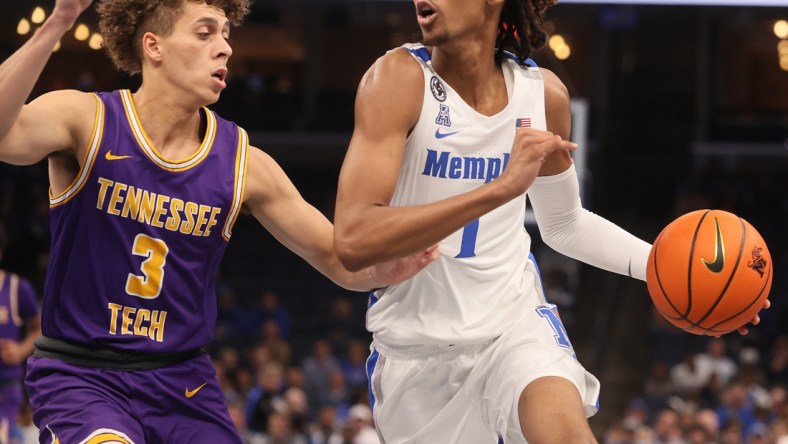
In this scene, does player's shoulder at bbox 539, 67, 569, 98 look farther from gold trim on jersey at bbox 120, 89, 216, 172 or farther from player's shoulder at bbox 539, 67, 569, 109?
gold trim on jersey at bbox 120, 89, 216, 172

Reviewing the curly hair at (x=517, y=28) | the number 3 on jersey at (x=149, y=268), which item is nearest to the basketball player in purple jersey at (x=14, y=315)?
the number 3 on jersey at (x=149, y=268)

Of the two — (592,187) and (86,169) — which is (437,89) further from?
(592,187)

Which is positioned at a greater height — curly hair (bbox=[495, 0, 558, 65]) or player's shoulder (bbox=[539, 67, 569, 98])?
curly hair (bbox=[495, 0, 558, 65])

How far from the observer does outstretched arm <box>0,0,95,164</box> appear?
11.3ft

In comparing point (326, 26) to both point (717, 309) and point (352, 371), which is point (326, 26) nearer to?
point (352, 371)

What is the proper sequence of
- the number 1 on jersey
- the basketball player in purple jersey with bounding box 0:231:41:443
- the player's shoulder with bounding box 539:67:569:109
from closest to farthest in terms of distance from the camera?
the number 1 on jersey, the player's shoulder with bounding box 539:67:569:109, the basketball player in purple jersey with bounding box 0:231:41:443

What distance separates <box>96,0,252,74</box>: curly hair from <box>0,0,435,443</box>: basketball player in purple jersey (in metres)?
0.15

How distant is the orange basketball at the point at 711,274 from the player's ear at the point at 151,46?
1.91m

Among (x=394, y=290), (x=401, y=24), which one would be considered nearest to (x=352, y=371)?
(x=401, y=24)

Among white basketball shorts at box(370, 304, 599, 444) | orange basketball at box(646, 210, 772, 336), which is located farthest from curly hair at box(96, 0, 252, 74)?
orange basketball at box(646, 210, 772, 336)

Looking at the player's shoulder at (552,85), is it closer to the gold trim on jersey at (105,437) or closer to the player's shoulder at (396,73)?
the player's shoulder at (396,73)

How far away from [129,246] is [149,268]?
0.10m

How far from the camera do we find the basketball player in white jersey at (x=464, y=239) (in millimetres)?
Result: 3727

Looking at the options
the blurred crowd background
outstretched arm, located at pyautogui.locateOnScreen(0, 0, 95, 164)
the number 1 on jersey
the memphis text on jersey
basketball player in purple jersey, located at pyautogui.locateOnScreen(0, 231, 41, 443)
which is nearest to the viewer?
outstretched arm, located at pyautogui.locateOnScreen(0, 0, 95, 164)
